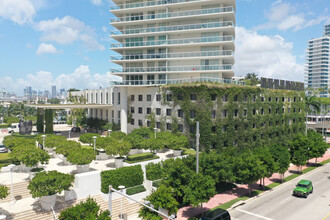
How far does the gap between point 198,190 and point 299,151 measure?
97.0 feet

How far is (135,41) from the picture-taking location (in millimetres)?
64688

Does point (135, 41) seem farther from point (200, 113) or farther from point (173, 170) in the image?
point (173, 170)

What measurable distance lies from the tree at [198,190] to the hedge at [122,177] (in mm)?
9740

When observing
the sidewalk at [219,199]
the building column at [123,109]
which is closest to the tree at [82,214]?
the sidewalk at [219,199]

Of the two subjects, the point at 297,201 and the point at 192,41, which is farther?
the point at 192,41

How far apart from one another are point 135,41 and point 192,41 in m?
16.2

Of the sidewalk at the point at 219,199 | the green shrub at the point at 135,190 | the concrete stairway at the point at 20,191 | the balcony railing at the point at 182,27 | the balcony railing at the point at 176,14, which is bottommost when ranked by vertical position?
the sidewalk at the point at 219,199

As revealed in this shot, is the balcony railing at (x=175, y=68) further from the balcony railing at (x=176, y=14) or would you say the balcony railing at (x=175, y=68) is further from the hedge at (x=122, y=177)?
the hedge at (x=122, y=177)

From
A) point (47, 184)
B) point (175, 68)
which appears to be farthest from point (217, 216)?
point (175, 68)

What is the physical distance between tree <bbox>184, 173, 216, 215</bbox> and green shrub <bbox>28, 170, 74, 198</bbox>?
13.8 meters

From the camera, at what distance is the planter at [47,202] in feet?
84.5

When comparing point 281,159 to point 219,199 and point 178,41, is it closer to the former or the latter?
point 219,199

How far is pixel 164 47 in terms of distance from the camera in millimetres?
61094

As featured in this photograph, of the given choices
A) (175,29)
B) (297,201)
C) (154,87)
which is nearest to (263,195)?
(297,201)
